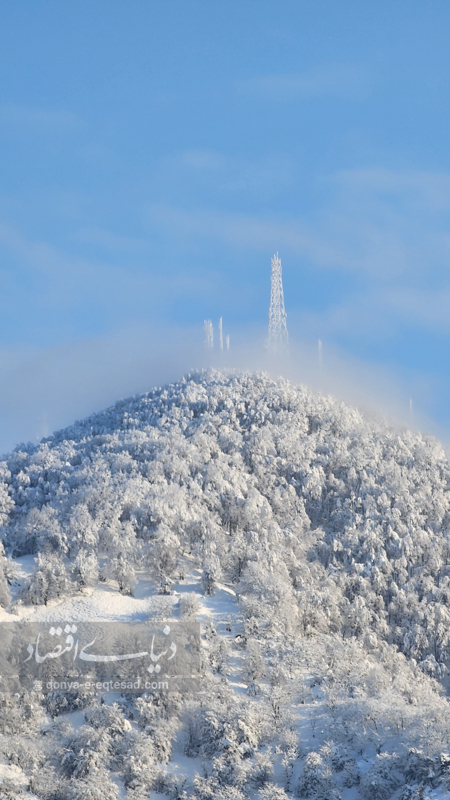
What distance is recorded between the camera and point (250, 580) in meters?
117

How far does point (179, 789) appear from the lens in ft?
295

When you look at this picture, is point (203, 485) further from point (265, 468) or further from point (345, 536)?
point (345, 536)

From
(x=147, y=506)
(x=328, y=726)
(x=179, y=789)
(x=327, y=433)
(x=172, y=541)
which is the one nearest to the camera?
(x=179, y=789)

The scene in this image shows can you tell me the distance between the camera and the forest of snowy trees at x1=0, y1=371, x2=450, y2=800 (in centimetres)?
9175

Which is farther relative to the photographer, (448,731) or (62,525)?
(62,525)

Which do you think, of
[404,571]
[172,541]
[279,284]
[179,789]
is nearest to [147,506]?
[172,541]

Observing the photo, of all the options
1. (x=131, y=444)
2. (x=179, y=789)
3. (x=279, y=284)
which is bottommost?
(x=179, y=789)

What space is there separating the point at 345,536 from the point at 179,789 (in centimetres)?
5392

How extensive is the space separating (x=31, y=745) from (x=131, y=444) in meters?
66.0

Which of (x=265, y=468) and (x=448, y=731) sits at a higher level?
(x=265, y=468)

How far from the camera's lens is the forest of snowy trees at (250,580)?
301 ft

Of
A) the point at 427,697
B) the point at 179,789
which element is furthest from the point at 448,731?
the point at 179,789

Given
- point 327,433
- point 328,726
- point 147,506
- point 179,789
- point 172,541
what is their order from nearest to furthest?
point 179,789
point 328,726
point 172,541
point 147,506
point 327,433

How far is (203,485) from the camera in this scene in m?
140
